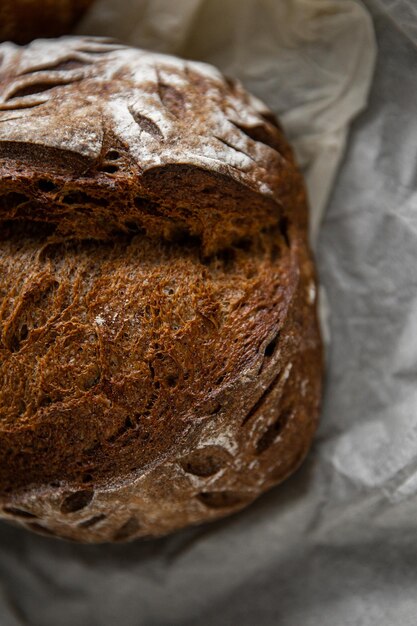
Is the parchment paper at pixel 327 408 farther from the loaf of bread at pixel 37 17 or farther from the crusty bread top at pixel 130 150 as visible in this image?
the crusty bread top at pixel 130 150

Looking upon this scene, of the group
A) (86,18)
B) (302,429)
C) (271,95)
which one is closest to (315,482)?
(302,429)

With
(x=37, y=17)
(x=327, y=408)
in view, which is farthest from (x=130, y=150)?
(x=327, y=408)

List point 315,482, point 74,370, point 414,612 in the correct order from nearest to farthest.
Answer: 1. point 74,370
2. point 414,612
3. point 315,482

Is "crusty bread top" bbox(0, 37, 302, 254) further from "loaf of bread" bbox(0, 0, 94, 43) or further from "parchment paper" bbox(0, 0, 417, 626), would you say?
"parchment paper" bbox(0, 0, 417, 626)

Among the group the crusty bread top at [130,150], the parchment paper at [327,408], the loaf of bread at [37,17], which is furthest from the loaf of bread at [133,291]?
the parchment paper at [327,408]

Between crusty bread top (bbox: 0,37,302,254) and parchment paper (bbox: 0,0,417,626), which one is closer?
crusty bread top (bbox: 0,37,302,254)

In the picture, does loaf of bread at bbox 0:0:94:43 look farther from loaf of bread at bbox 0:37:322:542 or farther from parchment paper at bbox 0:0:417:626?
loaf of bread at bbox 0:37:322:542

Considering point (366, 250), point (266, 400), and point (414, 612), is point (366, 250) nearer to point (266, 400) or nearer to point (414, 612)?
point (266, 400)

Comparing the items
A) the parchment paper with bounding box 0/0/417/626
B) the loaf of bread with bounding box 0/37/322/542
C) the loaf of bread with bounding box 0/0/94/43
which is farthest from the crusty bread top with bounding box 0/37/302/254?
the parchment paper with bounding box 0/0/417/626
